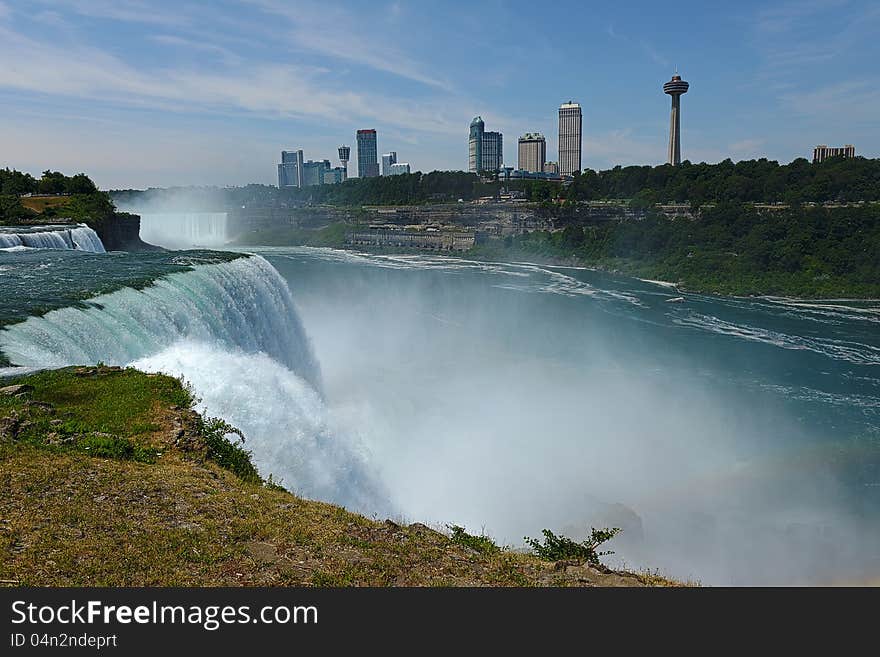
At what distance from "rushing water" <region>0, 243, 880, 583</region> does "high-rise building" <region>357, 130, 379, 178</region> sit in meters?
173

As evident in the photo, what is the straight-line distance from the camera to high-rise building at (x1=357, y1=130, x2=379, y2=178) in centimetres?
19575

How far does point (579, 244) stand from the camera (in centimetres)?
5975

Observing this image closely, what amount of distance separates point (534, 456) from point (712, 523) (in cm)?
447

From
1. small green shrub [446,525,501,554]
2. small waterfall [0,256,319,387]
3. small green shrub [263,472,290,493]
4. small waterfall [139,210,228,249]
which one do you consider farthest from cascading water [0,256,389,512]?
small waterfall [139,210,228,249]

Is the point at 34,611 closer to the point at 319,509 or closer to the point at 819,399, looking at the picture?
the point at 319,509

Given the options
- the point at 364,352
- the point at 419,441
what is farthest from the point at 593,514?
the point at 364,352

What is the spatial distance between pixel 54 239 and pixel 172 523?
21.4 m

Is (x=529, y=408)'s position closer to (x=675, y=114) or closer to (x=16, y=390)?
(x=16, y=390)

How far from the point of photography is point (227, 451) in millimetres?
7938

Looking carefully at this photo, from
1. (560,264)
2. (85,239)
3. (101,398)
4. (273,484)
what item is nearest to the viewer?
(273,484)

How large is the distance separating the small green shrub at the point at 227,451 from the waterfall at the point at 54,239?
1747cm

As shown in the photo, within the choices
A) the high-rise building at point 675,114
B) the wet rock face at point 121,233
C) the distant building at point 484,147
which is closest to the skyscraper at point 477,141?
the distant building at point 484,147

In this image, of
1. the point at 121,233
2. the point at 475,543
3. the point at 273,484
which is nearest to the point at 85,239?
the point at 121,233

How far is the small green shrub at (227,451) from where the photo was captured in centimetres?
773
